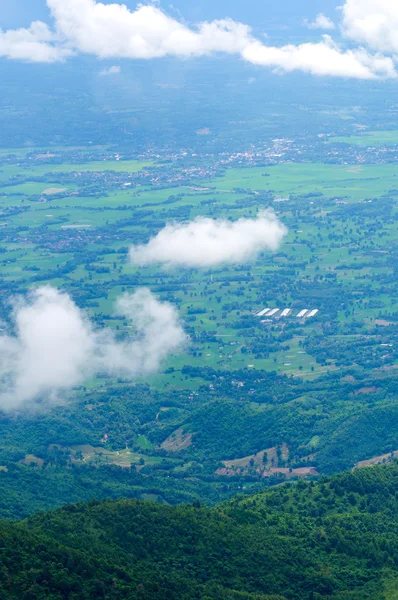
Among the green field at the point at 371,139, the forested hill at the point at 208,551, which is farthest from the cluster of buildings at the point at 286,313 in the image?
the green field at the point at 371,139

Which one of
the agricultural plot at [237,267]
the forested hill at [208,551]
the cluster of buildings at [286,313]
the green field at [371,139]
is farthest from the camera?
the green field at [371,139]

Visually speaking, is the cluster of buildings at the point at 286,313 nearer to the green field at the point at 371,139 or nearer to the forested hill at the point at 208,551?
the forested hill at the point at 208,551

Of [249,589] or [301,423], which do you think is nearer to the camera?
[249,589]

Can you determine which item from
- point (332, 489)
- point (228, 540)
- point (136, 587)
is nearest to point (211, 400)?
point (332, 489)

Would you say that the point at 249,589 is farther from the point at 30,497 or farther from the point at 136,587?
the point at 30,497

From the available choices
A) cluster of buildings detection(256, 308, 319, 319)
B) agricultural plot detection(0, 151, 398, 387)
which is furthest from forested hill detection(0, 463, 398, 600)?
cluster of buildings detection(256, 308, 319, 319)

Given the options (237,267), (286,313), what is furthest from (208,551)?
(237,267)

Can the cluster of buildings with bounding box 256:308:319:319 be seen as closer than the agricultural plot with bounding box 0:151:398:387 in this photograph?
No

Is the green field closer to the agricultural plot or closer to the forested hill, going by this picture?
the agricultural plot
